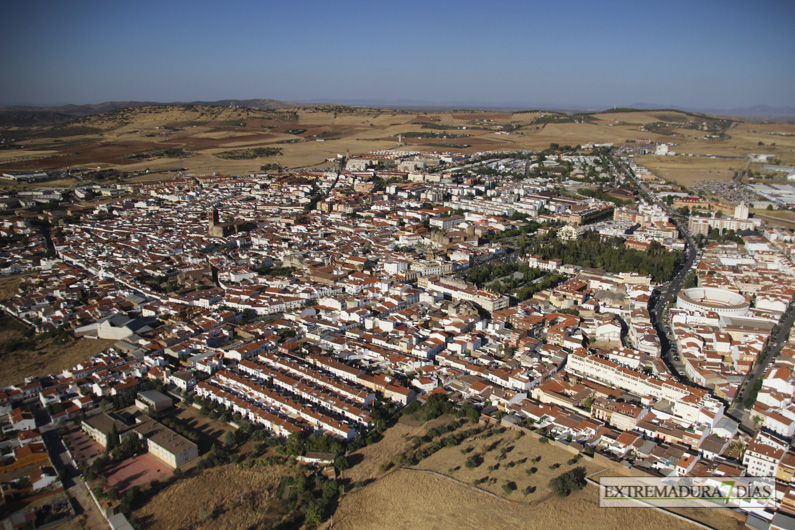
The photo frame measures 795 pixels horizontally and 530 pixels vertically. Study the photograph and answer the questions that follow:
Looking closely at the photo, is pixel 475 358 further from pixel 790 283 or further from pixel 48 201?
pixel 48 201

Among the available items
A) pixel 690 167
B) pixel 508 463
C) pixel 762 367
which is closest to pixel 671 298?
pixel 762 367

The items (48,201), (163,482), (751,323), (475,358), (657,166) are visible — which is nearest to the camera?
(163,482)

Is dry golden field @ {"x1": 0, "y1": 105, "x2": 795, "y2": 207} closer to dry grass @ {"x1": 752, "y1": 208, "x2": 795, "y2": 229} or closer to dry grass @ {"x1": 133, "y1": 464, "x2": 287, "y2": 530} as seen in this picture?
dry grass @ {"x1": 752, "y1": 208, "x2": 795, "y2": 229}

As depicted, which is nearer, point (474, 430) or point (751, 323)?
point (474, 430)

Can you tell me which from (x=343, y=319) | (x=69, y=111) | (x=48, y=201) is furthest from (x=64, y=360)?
(x=69, y=111)

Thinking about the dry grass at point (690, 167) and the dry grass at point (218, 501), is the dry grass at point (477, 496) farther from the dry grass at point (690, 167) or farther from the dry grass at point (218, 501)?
the dry grass at point (690, 167)

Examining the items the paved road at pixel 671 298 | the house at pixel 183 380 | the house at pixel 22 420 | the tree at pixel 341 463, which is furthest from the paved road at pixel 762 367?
the house at pixel 22 420

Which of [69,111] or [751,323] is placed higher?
[69,111]
